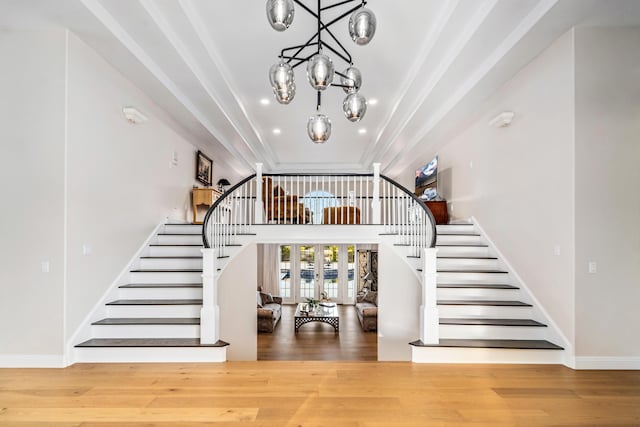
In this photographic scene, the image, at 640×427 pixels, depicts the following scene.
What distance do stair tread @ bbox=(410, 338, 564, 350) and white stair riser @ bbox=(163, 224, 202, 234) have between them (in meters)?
3.85

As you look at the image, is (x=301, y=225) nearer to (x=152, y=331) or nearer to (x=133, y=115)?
(x=152, y=331)

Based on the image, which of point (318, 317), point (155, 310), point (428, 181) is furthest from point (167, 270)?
point (428, 181)

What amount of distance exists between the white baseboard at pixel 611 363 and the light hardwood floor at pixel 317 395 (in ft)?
0.29

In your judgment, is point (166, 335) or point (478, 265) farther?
point (478, 265)

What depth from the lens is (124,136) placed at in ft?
14.8

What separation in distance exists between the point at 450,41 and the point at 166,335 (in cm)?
462

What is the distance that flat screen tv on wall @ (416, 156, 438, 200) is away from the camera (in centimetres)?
764

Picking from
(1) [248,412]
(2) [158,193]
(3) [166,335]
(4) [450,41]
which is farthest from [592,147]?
(2) [158,193]

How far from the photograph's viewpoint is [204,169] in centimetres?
772

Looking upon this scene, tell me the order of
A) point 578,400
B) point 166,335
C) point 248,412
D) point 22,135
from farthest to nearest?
point 166,335 → point 22,135 → point 578,400 → point 248,412

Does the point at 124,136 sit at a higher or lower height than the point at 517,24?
lower

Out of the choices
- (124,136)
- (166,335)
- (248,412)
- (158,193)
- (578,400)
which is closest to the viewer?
(248,412)

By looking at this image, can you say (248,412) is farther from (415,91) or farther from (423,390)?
(415,91)

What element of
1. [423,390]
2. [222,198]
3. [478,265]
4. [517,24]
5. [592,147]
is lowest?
[423,390]
